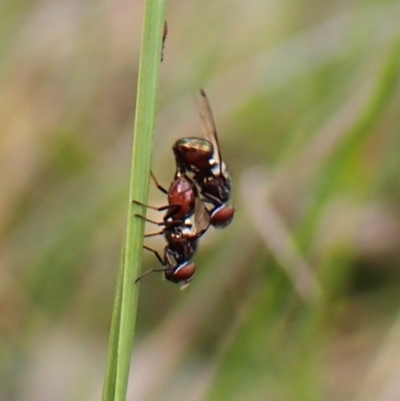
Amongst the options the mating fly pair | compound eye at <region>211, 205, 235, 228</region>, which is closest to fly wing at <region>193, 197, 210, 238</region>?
the mating fly pair

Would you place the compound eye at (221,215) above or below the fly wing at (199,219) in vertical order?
above

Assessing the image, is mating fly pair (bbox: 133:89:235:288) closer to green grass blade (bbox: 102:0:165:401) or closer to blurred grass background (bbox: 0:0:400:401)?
blurred grass background (bbox: 0:0:400:401)

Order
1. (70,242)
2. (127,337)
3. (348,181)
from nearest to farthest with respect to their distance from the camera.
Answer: (127,337) → (348,181) → (70,242)

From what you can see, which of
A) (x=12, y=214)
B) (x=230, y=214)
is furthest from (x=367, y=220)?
(x=12, y=214)

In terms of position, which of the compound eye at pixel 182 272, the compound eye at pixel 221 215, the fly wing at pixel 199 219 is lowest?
the compound eye at pixel 182 272

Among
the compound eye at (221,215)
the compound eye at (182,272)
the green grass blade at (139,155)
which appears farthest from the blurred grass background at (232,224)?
the green grass blade at (139,155)

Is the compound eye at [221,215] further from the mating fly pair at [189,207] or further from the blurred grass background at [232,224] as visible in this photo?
the blurred grass background at [232,224]

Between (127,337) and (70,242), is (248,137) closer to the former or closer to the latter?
(70,242)
